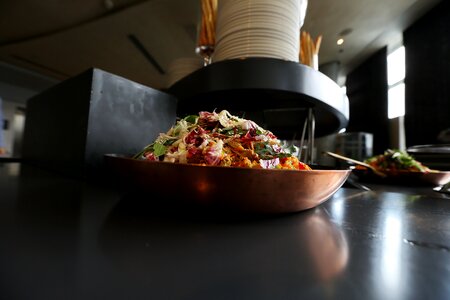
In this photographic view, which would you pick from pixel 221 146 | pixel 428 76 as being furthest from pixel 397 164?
pixel 428 76

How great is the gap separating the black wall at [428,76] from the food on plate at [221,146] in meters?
3.74

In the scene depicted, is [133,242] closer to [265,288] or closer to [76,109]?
[265,288]

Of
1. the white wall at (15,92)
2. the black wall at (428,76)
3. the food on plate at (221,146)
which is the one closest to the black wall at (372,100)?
the black wall at (428,76)

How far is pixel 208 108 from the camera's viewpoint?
1.03 m

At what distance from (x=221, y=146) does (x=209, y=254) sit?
0.19 m

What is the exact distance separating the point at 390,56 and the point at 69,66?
671cm

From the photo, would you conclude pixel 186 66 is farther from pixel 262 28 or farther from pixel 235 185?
pixel 235 185

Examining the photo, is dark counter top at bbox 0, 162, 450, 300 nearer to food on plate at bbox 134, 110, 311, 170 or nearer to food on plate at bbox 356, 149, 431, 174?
food on plate at bbox 134, 110, 311, 170

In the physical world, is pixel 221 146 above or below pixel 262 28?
below

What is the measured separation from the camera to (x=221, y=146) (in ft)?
1.27

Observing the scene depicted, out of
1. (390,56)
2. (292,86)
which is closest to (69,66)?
(292,86)

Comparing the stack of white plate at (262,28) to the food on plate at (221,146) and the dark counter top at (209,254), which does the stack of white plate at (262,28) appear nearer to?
the food on plate at (221,146)

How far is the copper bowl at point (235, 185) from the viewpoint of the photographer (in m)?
0.30

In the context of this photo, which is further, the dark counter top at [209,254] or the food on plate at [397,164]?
the food on plate at [397,164]
